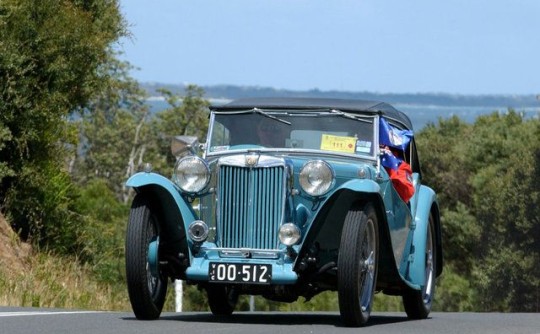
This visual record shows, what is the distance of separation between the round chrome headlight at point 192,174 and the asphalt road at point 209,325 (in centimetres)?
108

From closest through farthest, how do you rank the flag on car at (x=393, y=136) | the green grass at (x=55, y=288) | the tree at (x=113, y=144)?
the flag on car at (x=393, y=136) < the green grass at (x=55, y=288) < the tree at (x=113, y=144)

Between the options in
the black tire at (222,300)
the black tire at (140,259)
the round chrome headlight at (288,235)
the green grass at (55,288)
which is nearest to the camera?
the black tire at (140,259)

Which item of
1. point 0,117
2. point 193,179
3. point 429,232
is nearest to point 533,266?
point 0,117

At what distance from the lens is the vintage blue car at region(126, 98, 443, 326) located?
1085 centimetres

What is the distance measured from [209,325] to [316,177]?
148 cm

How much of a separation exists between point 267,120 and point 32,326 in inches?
135

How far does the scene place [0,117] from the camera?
19750mm

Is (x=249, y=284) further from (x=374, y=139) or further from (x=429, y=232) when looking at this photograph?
(x=429, y=232)

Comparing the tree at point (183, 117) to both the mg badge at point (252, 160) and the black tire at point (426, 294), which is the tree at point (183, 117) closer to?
the black tire at point (426, 294)

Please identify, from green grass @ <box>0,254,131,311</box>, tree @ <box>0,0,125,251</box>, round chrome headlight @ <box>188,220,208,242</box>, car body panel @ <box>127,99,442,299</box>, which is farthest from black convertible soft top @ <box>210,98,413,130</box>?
tree @ <box>0,0,125,251</box>

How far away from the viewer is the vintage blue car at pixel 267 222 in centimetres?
1085

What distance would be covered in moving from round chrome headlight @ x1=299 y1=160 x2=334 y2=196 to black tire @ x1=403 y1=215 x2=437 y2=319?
2.60 metres

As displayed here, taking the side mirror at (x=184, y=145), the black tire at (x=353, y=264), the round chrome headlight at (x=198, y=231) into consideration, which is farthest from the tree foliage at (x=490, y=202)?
the round chrome headlight at (x=198, y=231)

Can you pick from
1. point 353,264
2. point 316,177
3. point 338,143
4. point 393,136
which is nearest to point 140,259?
point 316,177
